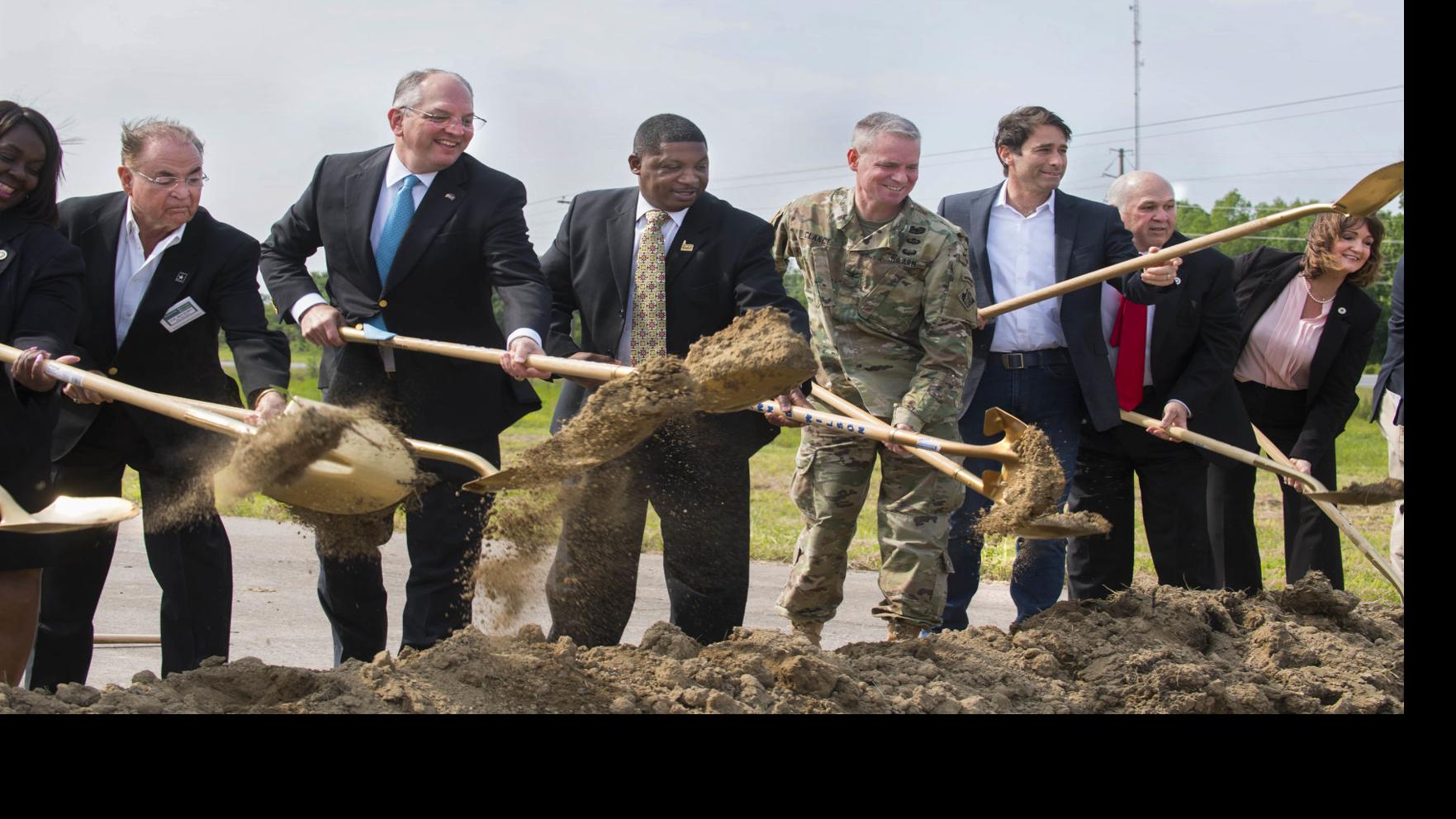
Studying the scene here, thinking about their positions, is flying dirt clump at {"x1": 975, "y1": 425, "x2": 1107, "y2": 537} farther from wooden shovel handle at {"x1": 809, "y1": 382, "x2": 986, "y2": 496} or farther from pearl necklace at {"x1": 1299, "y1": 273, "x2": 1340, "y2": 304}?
pearl necklace at {"x1": 1299, "y1": 273, "x2": 1340, "y2": 304}

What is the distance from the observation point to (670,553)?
17.6 feet

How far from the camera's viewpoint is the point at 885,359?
5.27 m

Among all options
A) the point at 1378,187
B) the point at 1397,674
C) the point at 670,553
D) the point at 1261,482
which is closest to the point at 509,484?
the point at 670,553

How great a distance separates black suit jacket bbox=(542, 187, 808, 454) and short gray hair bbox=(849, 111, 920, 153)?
20.0 inches

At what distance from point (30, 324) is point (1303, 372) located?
5.27 metres

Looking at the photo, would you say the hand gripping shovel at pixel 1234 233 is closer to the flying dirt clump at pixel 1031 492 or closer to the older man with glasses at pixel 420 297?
the flying dirt clump at pixel 1031 492

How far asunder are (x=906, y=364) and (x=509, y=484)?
1752mm

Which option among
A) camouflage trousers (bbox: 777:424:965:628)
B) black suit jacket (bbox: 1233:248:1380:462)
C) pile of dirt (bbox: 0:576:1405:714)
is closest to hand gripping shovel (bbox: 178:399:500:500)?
pile of dirt (bbox: 0:576:1405:714)

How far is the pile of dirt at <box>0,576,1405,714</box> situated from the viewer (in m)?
3.95

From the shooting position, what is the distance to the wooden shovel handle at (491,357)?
4.44 meters

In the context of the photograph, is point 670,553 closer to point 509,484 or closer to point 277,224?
point 509,484

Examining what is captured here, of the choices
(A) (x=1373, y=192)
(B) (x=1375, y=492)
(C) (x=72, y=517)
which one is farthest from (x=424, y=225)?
(A) (x=1373, y=192)

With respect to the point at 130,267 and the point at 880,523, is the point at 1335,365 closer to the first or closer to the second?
the point at 880,523

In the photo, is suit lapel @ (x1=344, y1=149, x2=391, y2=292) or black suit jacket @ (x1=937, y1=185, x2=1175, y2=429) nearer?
suit lapel @ (x1=344, y1=149, x2=391, y2=292)
